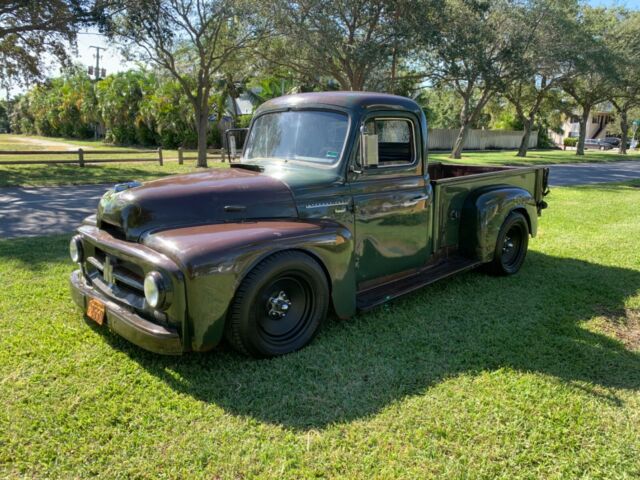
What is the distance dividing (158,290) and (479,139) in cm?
3997

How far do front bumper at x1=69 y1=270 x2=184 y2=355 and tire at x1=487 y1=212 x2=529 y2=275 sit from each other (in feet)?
12.6

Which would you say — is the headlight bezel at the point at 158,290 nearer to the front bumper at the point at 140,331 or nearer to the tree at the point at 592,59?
the front bumper at the point at 140,331

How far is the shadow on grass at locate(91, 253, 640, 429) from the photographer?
3.13 m

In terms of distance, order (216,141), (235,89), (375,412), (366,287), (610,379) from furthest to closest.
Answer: (216,141), (235,89), (366,287), (610,379), (375,412)

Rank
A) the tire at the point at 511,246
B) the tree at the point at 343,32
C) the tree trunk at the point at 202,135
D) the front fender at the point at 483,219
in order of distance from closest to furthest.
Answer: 1. the front fender at the point at 483,219
2. the tire at the point at 511,246
3. the tree at the point at 343,32
4. the tree trunk at the point at 202,135

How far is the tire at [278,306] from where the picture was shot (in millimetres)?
3311

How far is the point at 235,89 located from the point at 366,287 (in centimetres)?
2623

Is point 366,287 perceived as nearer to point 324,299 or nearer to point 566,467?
point 324,299

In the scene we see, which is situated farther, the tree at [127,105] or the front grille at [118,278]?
the tree at [127,105]

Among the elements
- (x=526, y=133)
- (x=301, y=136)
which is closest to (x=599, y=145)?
(x=526, y=133)

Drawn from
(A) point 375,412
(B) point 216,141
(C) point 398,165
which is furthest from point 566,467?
(B) point 216,141

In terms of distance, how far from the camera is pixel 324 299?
378 cm

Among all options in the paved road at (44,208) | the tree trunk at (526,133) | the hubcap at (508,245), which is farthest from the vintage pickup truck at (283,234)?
the tree trunk at (526,133)

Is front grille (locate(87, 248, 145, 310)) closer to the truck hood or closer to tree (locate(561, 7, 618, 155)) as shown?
the truck hood
